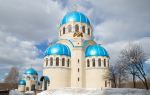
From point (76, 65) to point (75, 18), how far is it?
10356 mm

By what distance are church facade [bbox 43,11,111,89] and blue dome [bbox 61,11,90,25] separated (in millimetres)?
3384

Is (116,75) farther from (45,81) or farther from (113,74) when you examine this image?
(45,81)

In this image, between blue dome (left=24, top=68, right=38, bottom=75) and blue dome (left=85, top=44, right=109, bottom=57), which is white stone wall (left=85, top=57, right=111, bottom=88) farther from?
blue dome (left=24, top=68, right=38, bottom=75)

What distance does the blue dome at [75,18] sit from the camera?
42706mm

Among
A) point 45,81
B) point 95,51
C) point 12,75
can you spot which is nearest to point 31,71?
point 45,81

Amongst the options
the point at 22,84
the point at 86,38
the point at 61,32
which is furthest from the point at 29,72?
the point at 86,38

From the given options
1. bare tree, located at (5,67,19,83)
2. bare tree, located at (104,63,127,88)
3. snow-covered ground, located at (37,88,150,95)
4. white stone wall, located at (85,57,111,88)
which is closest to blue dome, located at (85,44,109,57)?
white stone wall, located at (85,57,111,88)

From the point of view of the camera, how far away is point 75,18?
Result: 140 feet

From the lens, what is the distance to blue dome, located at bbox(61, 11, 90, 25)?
4271cm

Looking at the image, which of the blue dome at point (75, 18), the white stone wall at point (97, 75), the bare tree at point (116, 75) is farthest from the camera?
the blue dome at point (75, 18)

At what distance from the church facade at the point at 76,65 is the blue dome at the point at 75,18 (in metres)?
3.38

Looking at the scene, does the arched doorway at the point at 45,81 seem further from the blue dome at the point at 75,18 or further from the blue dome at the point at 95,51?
the blue dome at the point at 75,18

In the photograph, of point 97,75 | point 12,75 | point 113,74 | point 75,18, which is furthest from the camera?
point 12,75

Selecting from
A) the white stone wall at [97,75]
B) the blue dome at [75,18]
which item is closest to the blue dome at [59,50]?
the white stone wall at [97,75]
